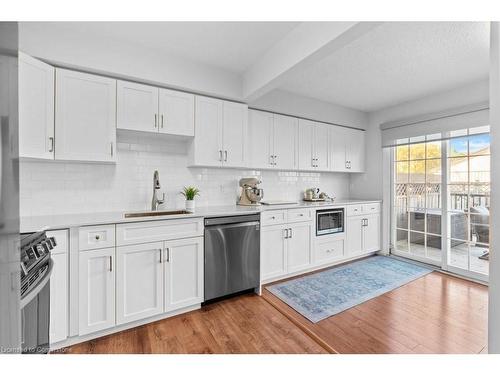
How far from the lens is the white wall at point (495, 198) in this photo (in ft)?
2.48

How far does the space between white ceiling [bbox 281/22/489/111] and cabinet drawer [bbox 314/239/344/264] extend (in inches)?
86.0

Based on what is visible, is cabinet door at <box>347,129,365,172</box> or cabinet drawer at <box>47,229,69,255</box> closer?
cabinet drawer at <box>47,229,69,255</box>

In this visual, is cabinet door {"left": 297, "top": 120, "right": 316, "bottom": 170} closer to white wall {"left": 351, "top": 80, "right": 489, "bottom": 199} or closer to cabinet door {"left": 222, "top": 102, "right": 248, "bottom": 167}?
cabinet door {"left": 222, "top": 102, "right": 248, "bottom": 167}

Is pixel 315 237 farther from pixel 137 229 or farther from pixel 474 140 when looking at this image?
pixel 474 140

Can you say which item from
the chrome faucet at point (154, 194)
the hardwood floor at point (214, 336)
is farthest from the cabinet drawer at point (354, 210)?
the chrome faucet at point (154, 194)

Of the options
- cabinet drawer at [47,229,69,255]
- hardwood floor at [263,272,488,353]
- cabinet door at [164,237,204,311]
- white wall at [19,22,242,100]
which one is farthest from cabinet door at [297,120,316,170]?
cabinet drawer at [47,229,69,255]

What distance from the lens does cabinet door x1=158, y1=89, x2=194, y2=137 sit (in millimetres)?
2311

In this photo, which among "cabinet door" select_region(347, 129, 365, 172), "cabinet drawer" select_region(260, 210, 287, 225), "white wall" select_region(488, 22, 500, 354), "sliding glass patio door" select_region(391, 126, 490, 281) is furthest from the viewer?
"cabinet door" select_region(347, 129, 365, 172)

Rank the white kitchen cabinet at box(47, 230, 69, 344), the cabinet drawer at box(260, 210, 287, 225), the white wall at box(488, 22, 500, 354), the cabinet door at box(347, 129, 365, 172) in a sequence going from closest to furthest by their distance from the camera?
the white wall at box(488, 22, 500, 354), the white kitchen cabinet at box(47, 230, 69, 344), the cabinet drawer at box(260, 210, 287, 225), the cabinet door at box(347, 129, 365, 172)

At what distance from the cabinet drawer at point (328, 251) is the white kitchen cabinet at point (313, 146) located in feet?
3.78

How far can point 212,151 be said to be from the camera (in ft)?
8.52

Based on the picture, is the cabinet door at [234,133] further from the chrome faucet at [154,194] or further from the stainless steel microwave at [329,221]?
the stainless steel microwave at [329,221]

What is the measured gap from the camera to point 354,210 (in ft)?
11.8

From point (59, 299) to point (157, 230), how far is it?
0.80 metres
